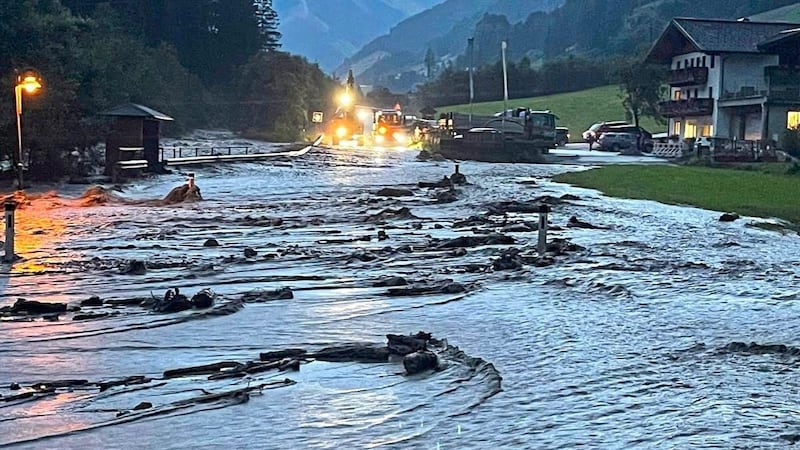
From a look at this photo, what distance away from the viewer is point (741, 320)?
441 inches

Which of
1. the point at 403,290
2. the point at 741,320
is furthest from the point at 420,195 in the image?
the point at 741,320

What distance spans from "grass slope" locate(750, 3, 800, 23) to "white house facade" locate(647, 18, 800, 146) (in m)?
70.6

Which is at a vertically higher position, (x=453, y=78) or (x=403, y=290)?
(x=453, y=78)

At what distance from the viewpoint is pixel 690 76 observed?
6294 cm

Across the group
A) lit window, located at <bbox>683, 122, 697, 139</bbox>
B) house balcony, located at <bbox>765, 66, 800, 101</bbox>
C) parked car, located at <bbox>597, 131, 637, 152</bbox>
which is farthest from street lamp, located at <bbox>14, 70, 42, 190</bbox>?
lit window, located at <bbox>683, 122, 697, 139</bbox>

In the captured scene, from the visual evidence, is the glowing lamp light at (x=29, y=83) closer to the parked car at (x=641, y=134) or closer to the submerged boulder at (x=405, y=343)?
the submerged boulder at (x=405, y=343)

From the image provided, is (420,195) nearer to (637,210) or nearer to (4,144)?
(637,210)

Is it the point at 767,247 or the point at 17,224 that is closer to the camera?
the point at 767,247

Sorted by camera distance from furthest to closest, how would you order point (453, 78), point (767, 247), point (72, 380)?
point (453, 78) < point (767, 247) < point (72, 380)

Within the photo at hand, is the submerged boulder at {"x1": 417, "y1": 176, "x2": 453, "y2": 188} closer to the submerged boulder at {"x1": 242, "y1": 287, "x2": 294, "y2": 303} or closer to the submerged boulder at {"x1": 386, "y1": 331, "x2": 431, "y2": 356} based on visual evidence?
the submerged boulder at {"x1": 242, "y1": 287, "x2": 294, "y2": 303}

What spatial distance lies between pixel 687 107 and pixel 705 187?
33.4 m

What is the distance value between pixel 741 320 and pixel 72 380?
22.2 feet

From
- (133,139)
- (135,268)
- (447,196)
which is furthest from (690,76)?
(135,268)

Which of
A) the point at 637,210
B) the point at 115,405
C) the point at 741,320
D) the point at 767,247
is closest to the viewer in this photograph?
the point at 115,405
